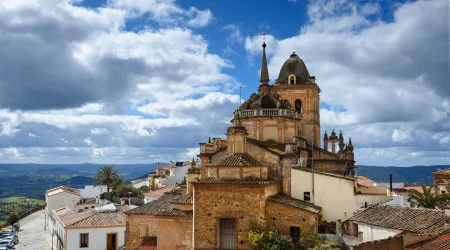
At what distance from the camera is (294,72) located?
49500mm

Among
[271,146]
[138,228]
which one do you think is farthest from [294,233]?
[138,228]

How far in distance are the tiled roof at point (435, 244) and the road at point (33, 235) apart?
47.7 metres

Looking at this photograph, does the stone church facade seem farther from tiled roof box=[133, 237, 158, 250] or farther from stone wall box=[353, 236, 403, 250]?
stone wall box=[353, 236, 403, 250]

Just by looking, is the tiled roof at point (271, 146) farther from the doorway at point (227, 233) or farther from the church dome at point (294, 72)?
the church dome at point (294, 72)

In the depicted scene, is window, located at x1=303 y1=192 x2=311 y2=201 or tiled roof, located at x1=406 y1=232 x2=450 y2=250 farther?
window, located at x1=303 y1=192 x2=311 y2=201

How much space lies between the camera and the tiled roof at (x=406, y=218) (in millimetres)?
20938

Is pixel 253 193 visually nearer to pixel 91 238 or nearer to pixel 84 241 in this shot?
pixel 91 238

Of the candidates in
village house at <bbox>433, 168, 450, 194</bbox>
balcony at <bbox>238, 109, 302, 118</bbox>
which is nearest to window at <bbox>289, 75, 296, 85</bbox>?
balcony at <bbox>238, 109, 302, 118</bbox>

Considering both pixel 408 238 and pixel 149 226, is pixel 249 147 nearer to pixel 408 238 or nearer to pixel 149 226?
pixel 149 226

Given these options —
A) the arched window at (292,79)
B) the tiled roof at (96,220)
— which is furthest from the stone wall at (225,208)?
the arched window at (292,79)

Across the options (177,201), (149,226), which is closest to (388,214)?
(177,201)

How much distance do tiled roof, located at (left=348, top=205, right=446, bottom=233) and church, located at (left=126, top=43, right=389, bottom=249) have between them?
136 inches

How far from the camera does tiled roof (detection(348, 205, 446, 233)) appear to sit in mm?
20938

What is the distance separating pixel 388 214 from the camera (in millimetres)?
23766
